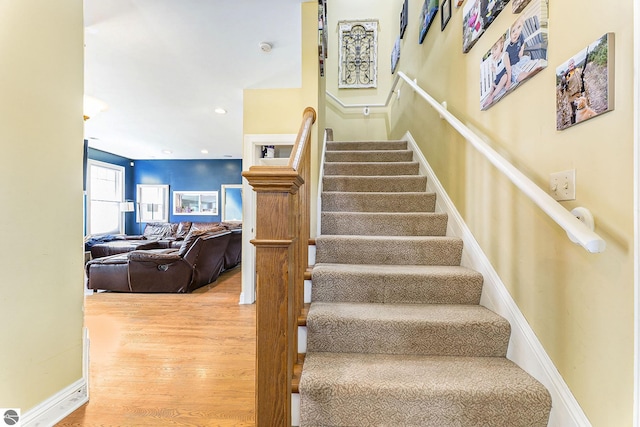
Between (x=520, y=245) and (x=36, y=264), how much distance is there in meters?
2.33

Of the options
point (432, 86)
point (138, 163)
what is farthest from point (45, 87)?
point (138, 163)

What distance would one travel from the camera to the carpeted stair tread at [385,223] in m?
2.20

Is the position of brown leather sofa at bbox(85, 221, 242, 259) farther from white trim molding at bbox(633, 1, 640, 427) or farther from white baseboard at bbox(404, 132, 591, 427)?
white trim molding at bbox(633, 1, 640, 427)

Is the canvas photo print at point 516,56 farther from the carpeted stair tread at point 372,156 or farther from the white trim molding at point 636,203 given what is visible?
the carpeted stair tread at point 372,156

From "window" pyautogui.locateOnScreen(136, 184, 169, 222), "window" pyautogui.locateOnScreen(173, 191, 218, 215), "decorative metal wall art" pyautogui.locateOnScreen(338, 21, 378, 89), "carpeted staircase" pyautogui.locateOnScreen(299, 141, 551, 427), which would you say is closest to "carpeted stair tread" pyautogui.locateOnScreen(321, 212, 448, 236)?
"carpeted staircase" pyautogui.locateOnScreen(299, 141, 551, 427)

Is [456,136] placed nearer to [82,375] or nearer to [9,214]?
[9,214]

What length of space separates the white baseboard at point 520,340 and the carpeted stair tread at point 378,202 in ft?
1.08

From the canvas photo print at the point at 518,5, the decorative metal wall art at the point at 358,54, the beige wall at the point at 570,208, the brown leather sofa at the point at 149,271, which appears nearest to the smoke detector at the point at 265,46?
the beige wall at the point at 570,208

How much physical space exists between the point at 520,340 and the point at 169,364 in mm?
2168

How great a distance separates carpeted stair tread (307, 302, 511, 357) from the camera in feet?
4.53

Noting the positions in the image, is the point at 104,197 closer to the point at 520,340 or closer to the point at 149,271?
the point at 149,271

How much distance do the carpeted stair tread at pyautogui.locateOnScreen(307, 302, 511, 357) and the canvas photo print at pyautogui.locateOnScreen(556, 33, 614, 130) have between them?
37.5 inches

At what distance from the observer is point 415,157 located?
2.99 metres

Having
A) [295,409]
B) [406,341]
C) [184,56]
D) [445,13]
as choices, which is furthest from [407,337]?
[184,56]
